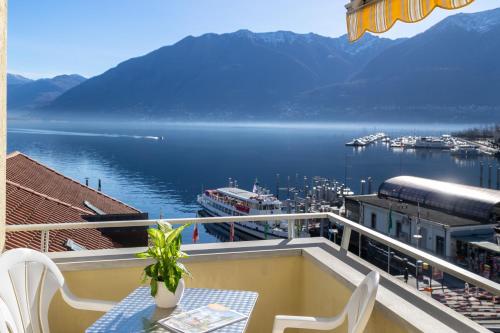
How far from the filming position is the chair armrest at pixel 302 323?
2473 mm

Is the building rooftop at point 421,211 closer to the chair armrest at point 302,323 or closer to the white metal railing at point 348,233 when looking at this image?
A: the white metal railing at point 348,233

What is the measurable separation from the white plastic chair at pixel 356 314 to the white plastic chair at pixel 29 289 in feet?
3.38

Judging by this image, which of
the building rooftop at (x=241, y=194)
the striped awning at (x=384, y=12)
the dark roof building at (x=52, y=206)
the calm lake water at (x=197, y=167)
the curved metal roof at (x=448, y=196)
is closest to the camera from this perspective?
the striped awning at (x=384, y=12)

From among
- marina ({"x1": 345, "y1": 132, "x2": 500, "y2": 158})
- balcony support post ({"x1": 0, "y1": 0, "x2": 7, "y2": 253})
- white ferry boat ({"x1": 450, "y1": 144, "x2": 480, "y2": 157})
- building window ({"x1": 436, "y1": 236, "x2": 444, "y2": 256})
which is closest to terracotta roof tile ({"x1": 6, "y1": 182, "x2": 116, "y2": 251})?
balcony support post ({"x1": 0, "y1": 0, "x2": 7, "y2": 253})

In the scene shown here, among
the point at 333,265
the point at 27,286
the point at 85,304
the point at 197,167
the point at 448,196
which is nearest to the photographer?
the point at 27,286

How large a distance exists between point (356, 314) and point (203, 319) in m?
0.74

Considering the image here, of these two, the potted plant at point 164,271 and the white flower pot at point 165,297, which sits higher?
the potted plant at point 164,271

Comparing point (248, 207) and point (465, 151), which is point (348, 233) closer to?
point (248, 207)

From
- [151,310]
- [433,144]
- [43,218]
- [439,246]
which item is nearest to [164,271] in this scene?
[151,310]

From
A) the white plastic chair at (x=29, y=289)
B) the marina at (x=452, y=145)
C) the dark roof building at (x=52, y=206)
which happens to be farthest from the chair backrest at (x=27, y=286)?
the marina at (x=452, y=145)

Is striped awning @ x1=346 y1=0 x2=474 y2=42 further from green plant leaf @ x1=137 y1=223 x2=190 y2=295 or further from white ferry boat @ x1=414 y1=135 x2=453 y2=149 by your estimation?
white ferry boat @ x1=414 y1=135 x2=453 y2=149

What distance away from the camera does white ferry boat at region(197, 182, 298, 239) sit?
36.4m

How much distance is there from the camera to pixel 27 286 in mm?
2537

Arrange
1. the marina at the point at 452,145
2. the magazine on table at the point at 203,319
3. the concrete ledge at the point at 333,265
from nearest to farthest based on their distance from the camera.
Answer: the magazine on table at the point at 203,319
the concrete ledge at the point at 333,265
the marina at the point at 452,145
